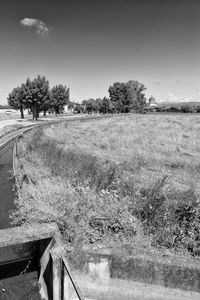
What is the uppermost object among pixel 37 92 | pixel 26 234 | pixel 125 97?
pixel 125 97

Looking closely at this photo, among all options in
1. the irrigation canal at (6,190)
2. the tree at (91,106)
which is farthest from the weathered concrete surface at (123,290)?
the tree at (91,106)

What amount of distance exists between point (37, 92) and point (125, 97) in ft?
163

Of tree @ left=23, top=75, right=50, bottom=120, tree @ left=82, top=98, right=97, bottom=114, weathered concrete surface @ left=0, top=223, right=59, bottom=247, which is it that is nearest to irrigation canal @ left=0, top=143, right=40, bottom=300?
weathered concrete surface @ left=0, top=223, right=59, bottom=247

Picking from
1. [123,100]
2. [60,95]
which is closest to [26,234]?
[60,95]

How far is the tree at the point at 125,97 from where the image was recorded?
8644cm

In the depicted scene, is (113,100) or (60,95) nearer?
(60,95)

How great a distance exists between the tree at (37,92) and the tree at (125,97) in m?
45.8

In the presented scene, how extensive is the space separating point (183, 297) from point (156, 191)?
95.7 inches

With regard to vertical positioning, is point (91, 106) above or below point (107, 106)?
above

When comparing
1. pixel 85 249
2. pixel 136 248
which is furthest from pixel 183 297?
pixel 85 249

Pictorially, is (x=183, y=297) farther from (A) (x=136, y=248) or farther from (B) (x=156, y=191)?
(B) (x=156, y=191)

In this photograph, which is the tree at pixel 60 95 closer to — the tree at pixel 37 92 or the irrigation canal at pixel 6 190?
the tree at pixel 37 92

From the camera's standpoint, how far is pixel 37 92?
42.6 metres

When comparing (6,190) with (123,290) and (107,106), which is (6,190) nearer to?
(123,290)
